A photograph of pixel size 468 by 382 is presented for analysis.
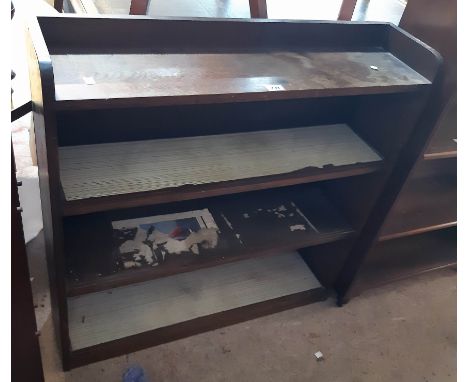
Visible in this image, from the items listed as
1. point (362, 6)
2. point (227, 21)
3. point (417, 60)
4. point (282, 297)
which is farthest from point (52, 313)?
point (362, 6)

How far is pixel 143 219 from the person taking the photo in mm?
1414

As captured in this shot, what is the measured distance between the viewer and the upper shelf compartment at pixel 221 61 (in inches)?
36.6

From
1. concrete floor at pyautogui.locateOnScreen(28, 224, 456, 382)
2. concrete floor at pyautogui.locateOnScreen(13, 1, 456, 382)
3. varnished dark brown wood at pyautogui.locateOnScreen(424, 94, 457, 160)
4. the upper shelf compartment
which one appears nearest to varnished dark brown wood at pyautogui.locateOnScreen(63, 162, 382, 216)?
varnished dark brown wood at pyautogui.locateOnScreen(424, 94, 457, 160)

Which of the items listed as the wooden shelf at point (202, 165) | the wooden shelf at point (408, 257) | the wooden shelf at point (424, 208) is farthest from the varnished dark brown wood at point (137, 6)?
the wooden shelf at point (408, 257)

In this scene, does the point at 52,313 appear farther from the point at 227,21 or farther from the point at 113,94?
the point at 227,21

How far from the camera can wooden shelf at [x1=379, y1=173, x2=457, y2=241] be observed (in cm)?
156

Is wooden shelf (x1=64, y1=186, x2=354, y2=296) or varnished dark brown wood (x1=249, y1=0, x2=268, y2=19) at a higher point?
varnished dark brown wood (x1=249, y1=0, x2=268, y2=19)

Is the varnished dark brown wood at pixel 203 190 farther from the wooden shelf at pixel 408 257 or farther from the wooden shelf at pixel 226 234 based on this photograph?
the wooden shelf at pixel 408 257

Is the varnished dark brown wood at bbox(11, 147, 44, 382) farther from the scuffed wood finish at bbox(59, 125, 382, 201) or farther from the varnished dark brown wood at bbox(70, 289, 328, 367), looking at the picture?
the varnished dark brown wood at bbox(70, 289, 328, 367)

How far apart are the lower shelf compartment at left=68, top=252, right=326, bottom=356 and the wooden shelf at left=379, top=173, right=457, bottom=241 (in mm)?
389

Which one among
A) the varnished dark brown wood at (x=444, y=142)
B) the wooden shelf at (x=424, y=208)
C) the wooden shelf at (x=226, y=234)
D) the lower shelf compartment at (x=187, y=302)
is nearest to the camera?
the wooden shelf at (x=226, y=234)

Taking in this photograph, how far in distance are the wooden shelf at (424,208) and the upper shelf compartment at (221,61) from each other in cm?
48

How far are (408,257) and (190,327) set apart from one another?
965mm

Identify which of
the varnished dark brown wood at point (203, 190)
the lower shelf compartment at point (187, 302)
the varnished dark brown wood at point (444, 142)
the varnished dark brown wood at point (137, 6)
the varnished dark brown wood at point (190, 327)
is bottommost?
the varnished dark brown wood at point (190, 327)
